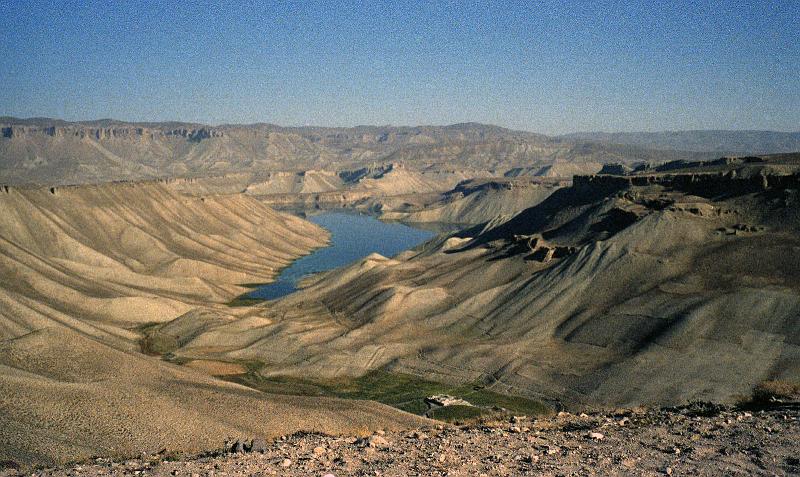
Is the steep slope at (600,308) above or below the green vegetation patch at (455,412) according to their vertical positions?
above

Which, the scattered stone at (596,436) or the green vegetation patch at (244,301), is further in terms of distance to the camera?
the green vegetation patch at (244,301)

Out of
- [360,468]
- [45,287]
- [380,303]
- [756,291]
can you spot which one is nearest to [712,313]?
[756,291]

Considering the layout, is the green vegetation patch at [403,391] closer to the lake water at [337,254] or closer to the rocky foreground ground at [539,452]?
the rocky foreground ground at [539,452]

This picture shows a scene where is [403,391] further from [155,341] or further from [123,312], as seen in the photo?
[123,312]

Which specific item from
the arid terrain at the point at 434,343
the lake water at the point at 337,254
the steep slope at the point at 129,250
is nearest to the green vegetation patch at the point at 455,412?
the arid terrain at the point at 434,343

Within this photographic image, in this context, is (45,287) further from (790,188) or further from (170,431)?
(790,188)

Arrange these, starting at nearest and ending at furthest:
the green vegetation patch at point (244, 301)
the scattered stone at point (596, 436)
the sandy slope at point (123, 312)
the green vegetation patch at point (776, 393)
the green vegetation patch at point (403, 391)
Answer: the scattered stone at point (596, 436) → the sandy slope at point (123, 312) → the green vegetation patch at point (776, 393) → the green vegetation patch at point (403, 391) → the green vegetation patch at point (244, 301)

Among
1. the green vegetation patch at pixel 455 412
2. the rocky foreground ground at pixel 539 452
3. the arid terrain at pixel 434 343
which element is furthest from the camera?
the green vegetation patch at pixel 455 412
